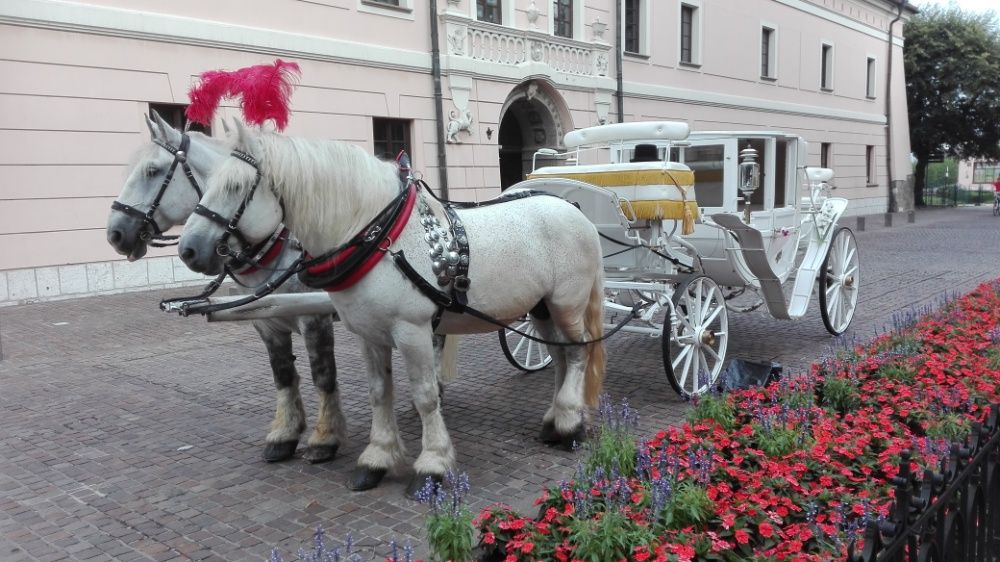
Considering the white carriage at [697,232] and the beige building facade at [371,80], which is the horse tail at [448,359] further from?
the beige building facade at [371,80]

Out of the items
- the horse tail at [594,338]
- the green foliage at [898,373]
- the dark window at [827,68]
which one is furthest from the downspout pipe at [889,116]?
the horse tail at [594,338]

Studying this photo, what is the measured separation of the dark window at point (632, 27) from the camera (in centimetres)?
1891

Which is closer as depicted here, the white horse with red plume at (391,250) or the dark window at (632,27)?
the white horse with red plume at (391,250)

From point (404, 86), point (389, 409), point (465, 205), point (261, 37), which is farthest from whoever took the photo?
point (404, 86)

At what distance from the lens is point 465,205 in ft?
13.9

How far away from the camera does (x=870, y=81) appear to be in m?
30.4

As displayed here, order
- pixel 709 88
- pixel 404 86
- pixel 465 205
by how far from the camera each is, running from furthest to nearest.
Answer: pixel 709 88
pixel 404 86
pixel 465 205

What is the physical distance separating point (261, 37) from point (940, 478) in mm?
11940

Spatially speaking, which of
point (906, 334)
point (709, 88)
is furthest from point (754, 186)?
point (709, 88)

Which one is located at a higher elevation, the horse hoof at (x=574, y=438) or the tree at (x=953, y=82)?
the tree at (x=953, y=82)

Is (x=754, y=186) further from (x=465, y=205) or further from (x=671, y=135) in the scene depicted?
(x=465, y=205)

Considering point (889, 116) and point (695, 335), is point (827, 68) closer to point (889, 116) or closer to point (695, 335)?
point (889, 116)

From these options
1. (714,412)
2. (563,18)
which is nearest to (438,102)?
(563,18)

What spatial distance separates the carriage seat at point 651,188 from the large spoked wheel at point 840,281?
8.82 feet
